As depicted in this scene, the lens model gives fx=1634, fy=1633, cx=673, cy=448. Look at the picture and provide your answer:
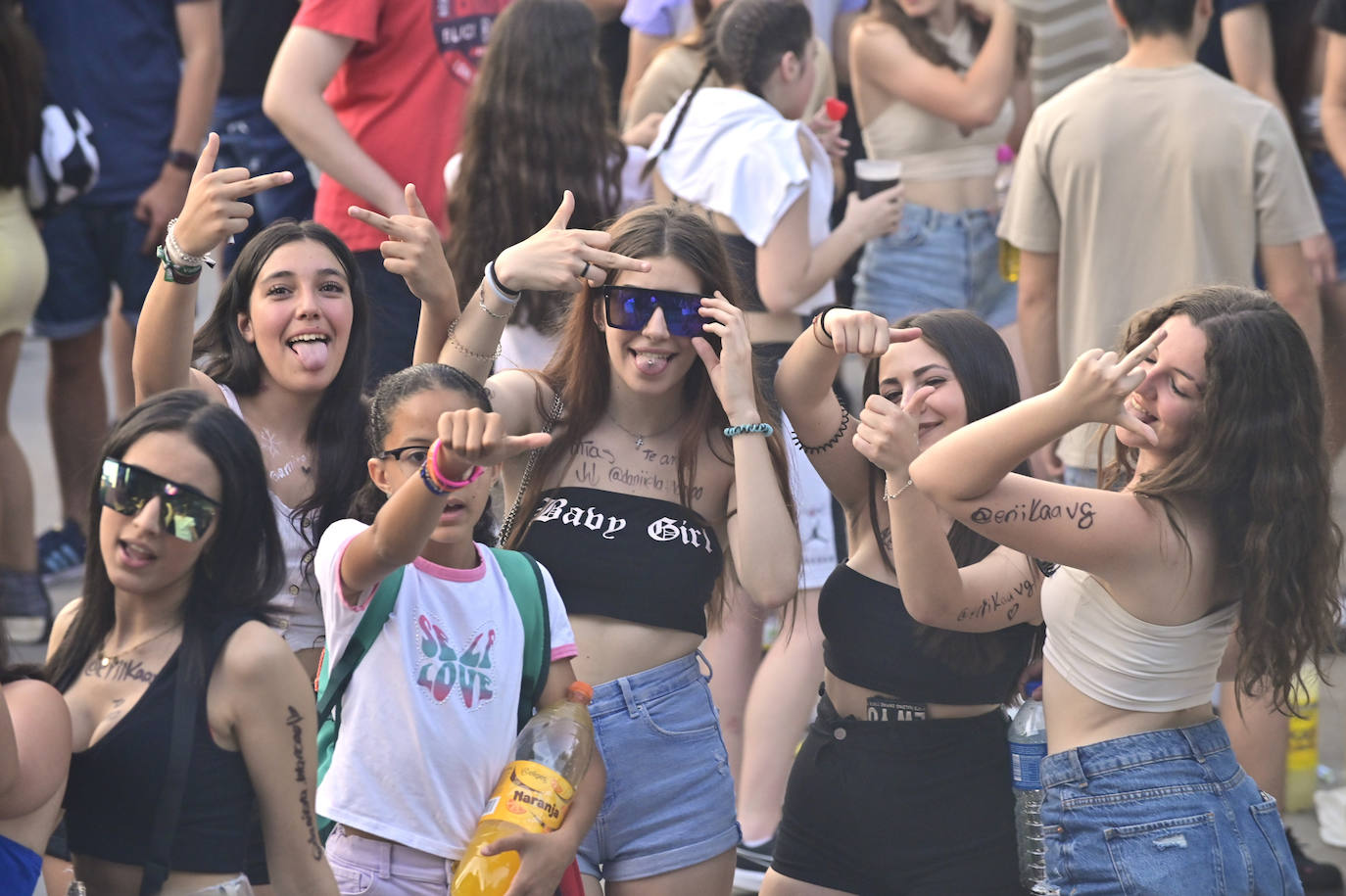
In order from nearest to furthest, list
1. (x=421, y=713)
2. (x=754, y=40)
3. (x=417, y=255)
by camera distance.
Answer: (x=421, y=713)
(x=417, y=255)
(x=754, y=40)

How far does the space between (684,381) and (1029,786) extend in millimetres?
1114

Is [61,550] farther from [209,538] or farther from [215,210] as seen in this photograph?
[209,538]

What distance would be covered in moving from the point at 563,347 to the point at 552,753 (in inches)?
38.4

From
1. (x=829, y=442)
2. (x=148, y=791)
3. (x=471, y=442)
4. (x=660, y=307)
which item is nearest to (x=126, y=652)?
(x=148, y=791)

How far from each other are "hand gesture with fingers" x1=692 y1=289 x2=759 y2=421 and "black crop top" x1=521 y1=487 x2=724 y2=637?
26 centimetres

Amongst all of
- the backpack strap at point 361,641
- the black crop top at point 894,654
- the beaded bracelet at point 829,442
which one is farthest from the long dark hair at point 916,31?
the backpack strap at point 361,641

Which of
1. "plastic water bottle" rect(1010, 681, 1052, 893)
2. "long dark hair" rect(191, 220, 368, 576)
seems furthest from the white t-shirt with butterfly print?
"plastic water bottle" rect(1010, 681, 1052, 893)

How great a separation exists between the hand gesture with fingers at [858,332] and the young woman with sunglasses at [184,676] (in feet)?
3.71

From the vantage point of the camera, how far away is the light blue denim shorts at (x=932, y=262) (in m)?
5.67

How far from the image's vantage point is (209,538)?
273 cm

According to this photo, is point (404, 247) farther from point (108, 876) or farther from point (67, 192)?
point (67, 192)

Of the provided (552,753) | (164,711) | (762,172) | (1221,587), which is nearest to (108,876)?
(164,711)

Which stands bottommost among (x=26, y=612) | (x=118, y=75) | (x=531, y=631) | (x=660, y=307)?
(x=26, y=612)

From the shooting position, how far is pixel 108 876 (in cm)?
262
